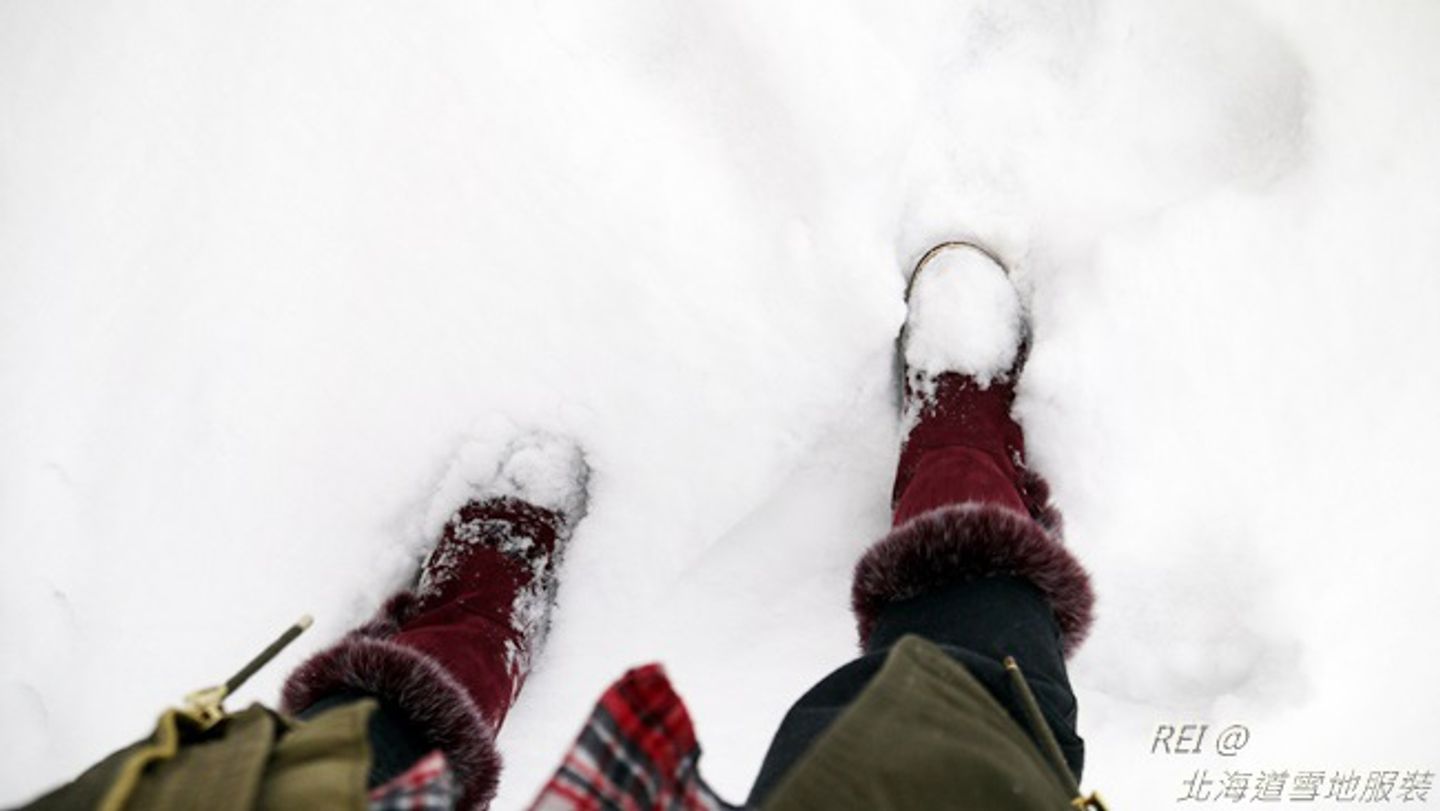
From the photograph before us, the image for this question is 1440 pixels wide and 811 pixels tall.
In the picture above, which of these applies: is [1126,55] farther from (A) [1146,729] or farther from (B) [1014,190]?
(A) [1146,729]

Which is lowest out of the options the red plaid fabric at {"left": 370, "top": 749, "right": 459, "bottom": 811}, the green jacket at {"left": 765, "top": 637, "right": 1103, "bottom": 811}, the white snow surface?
the red plaid fabric at {"left": 370, "top": 749, "right": 459, "bottom": 811}

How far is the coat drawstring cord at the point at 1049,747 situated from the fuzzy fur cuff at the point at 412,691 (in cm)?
51

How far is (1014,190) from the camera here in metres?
1.28

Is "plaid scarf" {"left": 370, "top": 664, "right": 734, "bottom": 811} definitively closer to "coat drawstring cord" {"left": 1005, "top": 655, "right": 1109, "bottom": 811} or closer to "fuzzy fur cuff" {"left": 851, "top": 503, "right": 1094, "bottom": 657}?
"coat drawstring cord" {"left": 1005, "top": 655, "right": 1109, "bottom": 811}

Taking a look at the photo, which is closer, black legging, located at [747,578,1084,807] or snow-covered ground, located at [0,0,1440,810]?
black legging, located at [747,578,1084,807]

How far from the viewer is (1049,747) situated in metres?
0.65

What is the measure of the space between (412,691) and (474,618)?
265mm

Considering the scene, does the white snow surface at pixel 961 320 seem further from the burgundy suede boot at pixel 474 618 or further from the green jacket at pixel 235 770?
the green jacket at pixel 235 770

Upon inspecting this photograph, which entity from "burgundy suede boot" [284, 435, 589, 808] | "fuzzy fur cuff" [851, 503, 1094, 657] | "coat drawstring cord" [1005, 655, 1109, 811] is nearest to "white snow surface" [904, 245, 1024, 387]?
"fuzzy fur cuff" [851, 503, 1094, 657]

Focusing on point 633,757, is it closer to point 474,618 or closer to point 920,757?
point 920,757

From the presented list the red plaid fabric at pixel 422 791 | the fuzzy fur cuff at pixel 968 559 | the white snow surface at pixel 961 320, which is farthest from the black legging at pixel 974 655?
the white snow surface at pixel 961 320

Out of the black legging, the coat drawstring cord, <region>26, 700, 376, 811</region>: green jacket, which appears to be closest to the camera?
<region>26, 700, 376, 811</region>: green jacket

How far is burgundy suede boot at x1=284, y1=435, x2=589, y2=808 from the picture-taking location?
882mm

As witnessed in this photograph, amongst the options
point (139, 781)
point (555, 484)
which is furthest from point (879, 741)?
point (555, 484)
